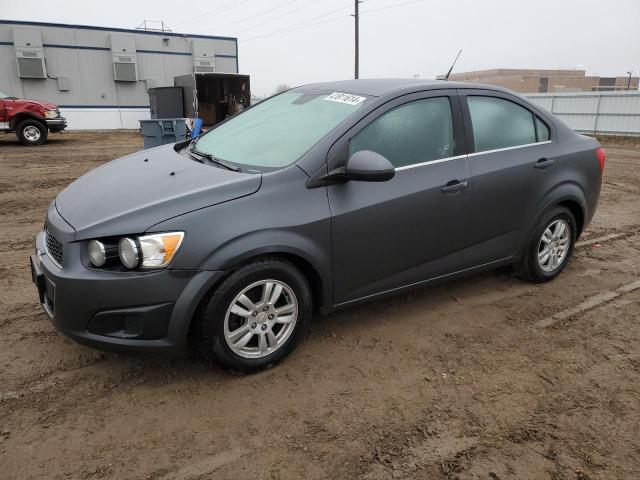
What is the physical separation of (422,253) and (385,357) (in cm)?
76

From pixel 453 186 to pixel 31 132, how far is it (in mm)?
15982

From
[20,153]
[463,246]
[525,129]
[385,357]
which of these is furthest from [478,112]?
[20,153]

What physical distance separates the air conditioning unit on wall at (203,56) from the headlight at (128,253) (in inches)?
1047

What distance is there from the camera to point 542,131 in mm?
4059

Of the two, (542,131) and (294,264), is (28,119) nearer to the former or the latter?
(294,264)

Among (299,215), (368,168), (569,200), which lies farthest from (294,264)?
(569,200)

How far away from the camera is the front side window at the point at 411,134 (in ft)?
10.3

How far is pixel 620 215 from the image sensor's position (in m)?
6.82

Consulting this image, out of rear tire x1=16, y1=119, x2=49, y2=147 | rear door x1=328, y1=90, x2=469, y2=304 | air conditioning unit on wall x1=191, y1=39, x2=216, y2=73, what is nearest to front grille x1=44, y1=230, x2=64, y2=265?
rear door x1=328, y1=90, x2=469, y2=304

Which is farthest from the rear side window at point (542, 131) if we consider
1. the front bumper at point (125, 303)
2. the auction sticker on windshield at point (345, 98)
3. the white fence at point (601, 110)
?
the white fence at point (601, 110)

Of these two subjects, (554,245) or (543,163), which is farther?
(554,245)

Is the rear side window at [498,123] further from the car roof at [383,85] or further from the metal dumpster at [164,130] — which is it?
the metal dumpster at [164,130]

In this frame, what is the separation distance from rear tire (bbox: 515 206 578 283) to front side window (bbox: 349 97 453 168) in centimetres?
118

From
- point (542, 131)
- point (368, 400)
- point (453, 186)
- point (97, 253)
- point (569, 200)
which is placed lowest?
point (368, 400)
